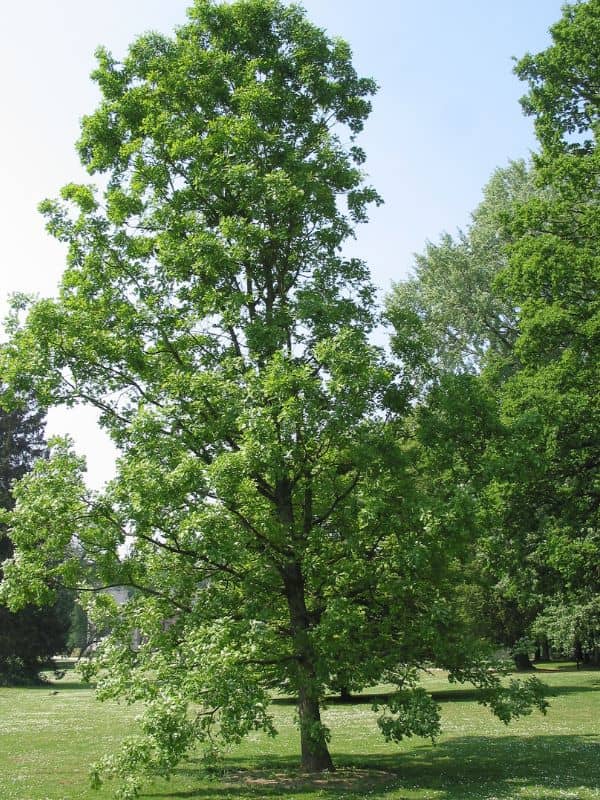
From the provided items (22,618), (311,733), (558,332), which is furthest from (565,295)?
(22,618)

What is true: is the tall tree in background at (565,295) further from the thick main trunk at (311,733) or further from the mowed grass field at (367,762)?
the thick main trunk at (311,733)

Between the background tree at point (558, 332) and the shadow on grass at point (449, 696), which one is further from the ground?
the background tree at point (558, 332)

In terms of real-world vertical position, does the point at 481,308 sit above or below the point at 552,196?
below

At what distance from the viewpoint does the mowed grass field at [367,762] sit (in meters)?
14.4

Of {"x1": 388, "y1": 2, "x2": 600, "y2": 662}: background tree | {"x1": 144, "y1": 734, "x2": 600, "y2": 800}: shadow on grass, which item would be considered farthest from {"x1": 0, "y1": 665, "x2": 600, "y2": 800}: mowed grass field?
{"x1": 388, "y1": 2, "x2": 600, "y2": 662}: background tree

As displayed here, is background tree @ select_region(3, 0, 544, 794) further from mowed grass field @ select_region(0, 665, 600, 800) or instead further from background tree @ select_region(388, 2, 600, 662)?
background tree @ select_region(388, 2, 600, 662)

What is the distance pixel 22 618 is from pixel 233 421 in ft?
173

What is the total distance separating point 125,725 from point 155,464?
2215cm

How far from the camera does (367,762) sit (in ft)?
60.3

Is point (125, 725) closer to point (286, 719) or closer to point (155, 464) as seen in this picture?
point (286, 719)

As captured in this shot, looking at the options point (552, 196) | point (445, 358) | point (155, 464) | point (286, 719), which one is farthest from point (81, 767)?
point (552, 196)

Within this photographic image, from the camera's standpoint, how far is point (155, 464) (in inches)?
533

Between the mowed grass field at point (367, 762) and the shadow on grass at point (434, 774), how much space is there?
1.0 inches

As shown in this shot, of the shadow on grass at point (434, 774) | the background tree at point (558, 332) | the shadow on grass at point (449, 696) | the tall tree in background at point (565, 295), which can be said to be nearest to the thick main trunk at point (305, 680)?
the shadow on grass at point (434, 774)
